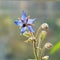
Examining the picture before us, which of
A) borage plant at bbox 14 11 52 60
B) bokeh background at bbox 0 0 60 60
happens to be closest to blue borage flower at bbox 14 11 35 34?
borage plant at bbox 14 11 52 60

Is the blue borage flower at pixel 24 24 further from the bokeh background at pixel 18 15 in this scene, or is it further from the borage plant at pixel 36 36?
the bokeh background at pixel 18 15

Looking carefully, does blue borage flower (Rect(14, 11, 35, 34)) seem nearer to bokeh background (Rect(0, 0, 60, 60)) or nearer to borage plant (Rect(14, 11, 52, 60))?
borage plant (Rect(14, 11, 52, 60))

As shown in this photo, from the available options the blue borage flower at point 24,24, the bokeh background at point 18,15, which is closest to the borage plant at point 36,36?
the blue borage flower at point 24,24

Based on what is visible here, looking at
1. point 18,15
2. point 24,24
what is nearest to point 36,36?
point 24,24

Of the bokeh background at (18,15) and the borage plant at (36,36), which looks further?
the bokeh background at (18,15)

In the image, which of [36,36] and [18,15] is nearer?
[36,36]

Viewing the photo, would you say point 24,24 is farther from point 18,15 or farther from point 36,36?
point 18,15

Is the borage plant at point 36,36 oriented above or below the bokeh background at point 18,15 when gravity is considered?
above

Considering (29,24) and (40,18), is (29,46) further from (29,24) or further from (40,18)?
(29,24)
